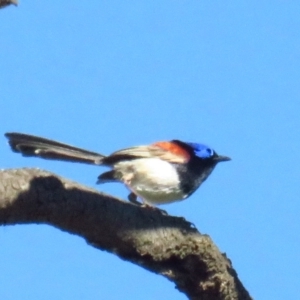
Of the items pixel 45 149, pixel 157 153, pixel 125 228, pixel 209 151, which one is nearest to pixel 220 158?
pixel 209 151

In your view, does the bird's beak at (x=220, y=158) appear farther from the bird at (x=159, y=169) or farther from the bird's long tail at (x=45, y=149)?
the bird's long tail at (x=45, y=149)

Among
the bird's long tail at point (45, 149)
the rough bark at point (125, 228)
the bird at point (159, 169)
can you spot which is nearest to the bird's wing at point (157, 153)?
the bird at point (159, 169)

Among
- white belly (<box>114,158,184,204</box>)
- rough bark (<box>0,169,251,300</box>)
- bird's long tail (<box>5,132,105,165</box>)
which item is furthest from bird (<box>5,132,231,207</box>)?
rough bark (<box>0,169,251,300</box>)

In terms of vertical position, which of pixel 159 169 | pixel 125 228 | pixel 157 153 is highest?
pixel 157 153

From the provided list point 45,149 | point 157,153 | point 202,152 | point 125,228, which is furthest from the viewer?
point 202,152

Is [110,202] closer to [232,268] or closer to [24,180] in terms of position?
[24,180]

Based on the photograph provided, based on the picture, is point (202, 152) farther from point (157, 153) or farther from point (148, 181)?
point (148, 181)

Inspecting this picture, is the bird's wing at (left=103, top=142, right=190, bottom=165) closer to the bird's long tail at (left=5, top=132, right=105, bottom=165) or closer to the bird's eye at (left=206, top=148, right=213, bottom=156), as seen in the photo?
the bird's eye at (left=206, top=148, right=213, bottom=156)
